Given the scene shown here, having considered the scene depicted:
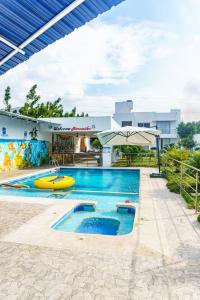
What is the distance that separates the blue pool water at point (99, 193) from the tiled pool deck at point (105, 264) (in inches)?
54.4

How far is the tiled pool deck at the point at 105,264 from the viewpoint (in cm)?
298

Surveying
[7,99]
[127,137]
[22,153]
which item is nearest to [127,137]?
[127,137]

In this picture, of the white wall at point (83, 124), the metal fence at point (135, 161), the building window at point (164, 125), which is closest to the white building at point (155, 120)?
the building window at point (164, 125)

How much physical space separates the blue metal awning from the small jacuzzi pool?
13.3 ft

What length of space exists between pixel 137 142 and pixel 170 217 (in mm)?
9477

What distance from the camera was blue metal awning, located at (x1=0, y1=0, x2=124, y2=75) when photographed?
86.7 inches

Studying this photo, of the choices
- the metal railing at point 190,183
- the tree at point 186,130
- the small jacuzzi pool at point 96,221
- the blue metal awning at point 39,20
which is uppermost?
the tree at point 186,130

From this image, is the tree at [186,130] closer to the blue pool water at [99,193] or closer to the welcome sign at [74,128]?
the welcome sign at [74,128]

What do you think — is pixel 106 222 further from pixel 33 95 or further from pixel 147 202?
pixel 33 95

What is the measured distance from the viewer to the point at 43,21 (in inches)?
95.1

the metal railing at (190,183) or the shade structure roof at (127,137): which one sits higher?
the shade structure roof at (127,137)

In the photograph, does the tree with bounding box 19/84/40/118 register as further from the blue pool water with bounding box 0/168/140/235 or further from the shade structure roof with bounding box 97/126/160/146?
the shade structure roof with bounding box 97/126/160/146

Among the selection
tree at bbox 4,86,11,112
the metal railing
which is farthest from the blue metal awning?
tree at bbox 4,86,11,112

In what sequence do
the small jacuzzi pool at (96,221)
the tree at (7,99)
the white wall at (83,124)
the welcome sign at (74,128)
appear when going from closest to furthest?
the small jacuzzi pool at (96,221)
the white wall at (83,124)
the welcome sign at (74,128)
the tree at (7,99)
